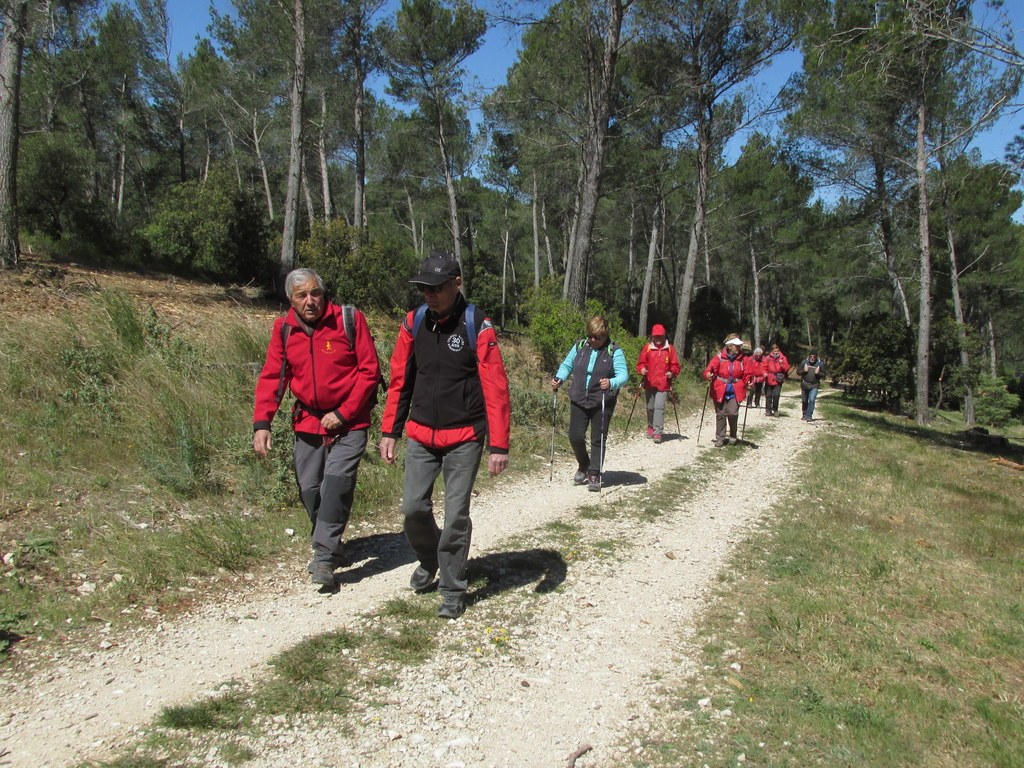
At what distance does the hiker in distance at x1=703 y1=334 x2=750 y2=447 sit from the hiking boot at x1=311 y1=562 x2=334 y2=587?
7.77 meters

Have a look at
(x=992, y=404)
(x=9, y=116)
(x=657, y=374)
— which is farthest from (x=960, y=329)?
(x=9, y=116)

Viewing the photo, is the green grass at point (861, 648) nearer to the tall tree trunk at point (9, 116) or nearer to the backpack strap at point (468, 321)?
the backpack strap at point (468, 321)

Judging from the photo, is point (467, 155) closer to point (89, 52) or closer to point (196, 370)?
point (89, 52)

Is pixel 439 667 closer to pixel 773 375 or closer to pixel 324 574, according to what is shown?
pixel 324 574

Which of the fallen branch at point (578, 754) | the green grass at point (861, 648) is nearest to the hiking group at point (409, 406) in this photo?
the fallen branch at point (578, 754)

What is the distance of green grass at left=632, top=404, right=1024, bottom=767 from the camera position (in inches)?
117

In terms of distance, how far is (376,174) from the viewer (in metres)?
35.6

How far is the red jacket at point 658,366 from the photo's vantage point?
10.8 m

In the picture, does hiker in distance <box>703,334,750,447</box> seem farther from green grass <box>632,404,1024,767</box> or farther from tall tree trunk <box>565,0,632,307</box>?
tall tree trunk <box>565,0,632,307</box>

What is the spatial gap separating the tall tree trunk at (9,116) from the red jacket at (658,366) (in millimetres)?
10265

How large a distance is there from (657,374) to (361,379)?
291 inches

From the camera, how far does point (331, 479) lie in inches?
165

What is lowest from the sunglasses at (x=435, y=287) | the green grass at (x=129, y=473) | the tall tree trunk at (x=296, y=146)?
the green grass at (x=129, y=473)

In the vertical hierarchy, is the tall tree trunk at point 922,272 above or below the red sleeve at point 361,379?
above
